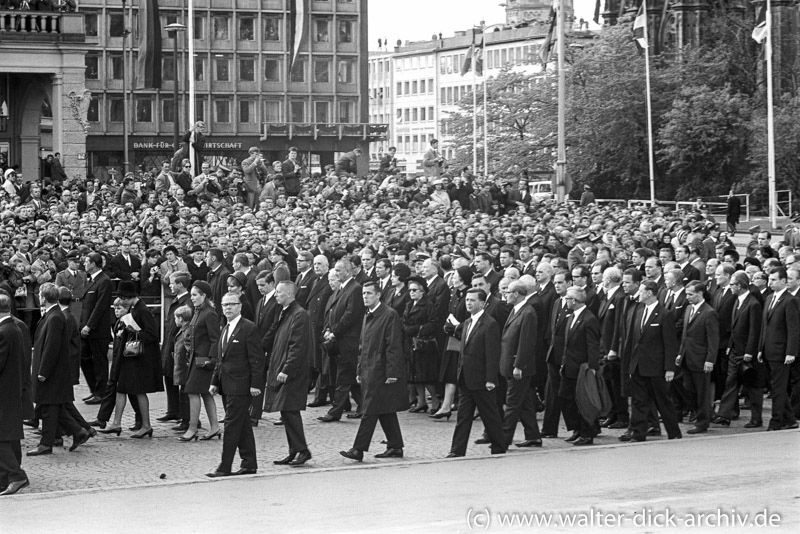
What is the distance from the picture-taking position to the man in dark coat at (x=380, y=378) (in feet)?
54.2

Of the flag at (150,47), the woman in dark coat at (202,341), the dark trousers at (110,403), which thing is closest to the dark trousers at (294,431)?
the woman in dark coat at (202,341)

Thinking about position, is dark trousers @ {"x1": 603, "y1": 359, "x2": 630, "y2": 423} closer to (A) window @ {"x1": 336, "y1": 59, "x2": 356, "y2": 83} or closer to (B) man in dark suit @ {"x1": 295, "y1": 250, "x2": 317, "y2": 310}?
(B) man in dark suit @ {"x1": 295, "y1": 250, "x2": 317, "y2": 310}

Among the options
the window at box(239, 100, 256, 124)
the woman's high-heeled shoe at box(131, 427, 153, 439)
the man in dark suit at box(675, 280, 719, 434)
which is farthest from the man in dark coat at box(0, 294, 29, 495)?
the window at box(239, 100, 256, 124)

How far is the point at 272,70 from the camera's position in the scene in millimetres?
105500

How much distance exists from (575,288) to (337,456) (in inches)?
137

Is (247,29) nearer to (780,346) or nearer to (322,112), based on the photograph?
(322,112)

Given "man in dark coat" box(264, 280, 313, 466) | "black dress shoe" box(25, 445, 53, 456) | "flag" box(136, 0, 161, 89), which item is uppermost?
"flag" box(136, 0, 161, 89)

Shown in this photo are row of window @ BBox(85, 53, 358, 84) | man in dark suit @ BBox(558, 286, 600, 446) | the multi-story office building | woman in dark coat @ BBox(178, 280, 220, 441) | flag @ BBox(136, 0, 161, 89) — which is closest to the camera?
man in dark suit @ BBox(558, 286, 600, 446)

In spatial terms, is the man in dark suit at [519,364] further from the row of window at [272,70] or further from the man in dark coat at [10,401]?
the row of window at [272,70]

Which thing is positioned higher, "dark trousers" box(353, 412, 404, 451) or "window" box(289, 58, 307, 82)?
"window" box(289, 58, 307, 82)

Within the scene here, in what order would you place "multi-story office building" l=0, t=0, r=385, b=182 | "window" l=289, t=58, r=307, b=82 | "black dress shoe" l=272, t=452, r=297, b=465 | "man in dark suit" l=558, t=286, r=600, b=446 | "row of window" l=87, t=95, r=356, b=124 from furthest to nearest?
"window" l=289, t=58, r=307, b=82, "row of window" l=87, t=95, r=356, b=124, "multi-story office building" l=0, t=0, r=385, b=182, "man in dark suit" l=558, t=286, r=600, b=446, "black dress shoe" l=272, t=452, r=297, b=465

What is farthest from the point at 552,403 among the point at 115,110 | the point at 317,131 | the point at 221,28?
the point at 221,28

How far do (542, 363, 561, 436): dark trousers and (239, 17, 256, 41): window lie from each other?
88138 mm

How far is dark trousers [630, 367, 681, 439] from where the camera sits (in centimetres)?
1825
